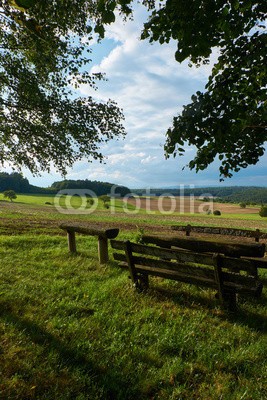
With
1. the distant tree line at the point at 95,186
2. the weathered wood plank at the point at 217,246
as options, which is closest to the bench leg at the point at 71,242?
the weathered wood plank at the point at 217,246

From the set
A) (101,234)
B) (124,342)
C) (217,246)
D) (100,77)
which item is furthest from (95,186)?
(124,342)

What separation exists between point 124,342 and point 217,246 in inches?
111

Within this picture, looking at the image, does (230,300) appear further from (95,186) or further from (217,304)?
(95,186)

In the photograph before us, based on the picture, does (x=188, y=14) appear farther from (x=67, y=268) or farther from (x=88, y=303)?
(x=67, y=268)

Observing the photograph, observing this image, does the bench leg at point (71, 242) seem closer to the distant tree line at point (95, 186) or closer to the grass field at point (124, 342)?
the grass field at point (124, 342)

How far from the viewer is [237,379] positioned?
10.5 feet

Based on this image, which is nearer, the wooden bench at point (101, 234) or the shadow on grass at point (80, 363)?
the shadow on grass at point (80, 363)

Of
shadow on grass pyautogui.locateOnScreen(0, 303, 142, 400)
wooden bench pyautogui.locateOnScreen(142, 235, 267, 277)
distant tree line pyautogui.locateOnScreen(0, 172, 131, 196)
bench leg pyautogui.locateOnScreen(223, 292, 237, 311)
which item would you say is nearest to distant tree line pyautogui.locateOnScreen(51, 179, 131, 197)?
distant tree line pyautogui.locateOnScreen(0, 172, 131, 196)

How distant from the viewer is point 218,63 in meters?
7.37

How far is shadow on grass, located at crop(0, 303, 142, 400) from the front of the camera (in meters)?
2.89

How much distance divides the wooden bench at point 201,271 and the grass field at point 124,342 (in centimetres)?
39

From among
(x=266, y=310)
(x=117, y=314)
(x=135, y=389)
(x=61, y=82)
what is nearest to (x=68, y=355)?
(x=135, y=389)

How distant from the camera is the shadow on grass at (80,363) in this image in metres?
2.89

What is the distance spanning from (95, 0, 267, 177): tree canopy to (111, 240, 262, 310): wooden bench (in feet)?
8.21
